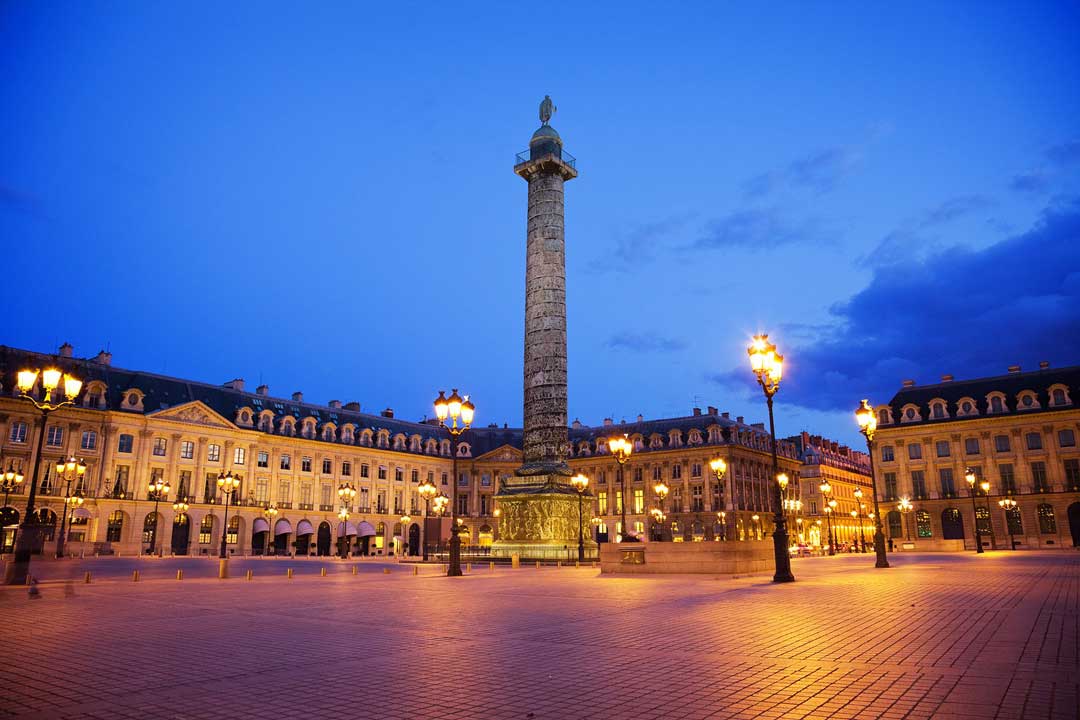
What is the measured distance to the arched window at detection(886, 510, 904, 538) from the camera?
6750 cm

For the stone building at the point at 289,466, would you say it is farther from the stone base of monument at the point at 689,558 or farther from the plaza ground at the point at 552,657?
the plaza ground at the point at 552,657

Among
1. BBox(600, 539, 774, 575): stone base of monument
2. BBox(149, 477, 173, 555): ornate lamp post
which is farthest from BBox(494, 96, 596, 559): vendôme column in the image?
BBox(149, 477, 173, 555): ornate lamp post

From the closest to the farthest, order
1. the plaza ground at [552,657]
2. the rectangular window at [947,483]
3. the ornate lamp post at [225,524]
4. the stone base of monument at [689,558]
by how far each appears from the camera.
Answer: the plaza ground at [552,657] < the stone base of monument at [689,558] < the ornate lamp post at [225,524] < the rectangular window at [947,483]

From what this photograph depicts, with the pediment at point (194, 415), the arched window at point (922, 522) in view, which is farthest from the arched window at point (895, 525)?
the pediment at point (194, 415)

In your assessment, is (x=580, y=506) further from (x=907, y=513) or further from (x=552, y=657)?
(x=907, y=513)

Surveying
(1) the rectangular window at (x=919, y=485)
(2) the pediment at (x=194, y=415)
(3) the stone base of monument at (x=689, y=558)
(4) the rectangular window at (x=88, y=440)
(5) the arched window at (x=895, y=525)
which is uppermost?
(2) the pediment at (x=194, y=415)

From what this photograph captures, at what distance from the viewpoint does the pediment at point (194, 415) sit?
61.8 meters

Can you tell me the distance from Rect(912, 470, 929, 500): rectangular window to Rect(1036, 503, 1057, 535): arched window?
28.2 ft

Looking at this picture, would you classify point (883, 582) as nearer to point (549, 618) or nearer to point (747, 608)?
point (747, 608)

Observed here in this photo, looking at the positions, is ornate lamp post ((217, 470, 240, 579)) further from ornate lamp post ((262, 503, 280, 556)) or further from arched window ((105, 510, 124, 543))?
arched window ((105, 510, 124, 543))

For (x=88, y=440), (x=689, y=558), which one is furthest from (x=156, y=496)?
(x=689, y=558)

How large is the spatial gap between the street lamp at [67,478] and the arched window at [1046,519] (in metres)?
73.1

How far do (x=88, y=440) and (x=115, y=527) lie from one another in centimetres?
715

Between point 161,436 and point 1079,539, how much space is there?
75.8m
